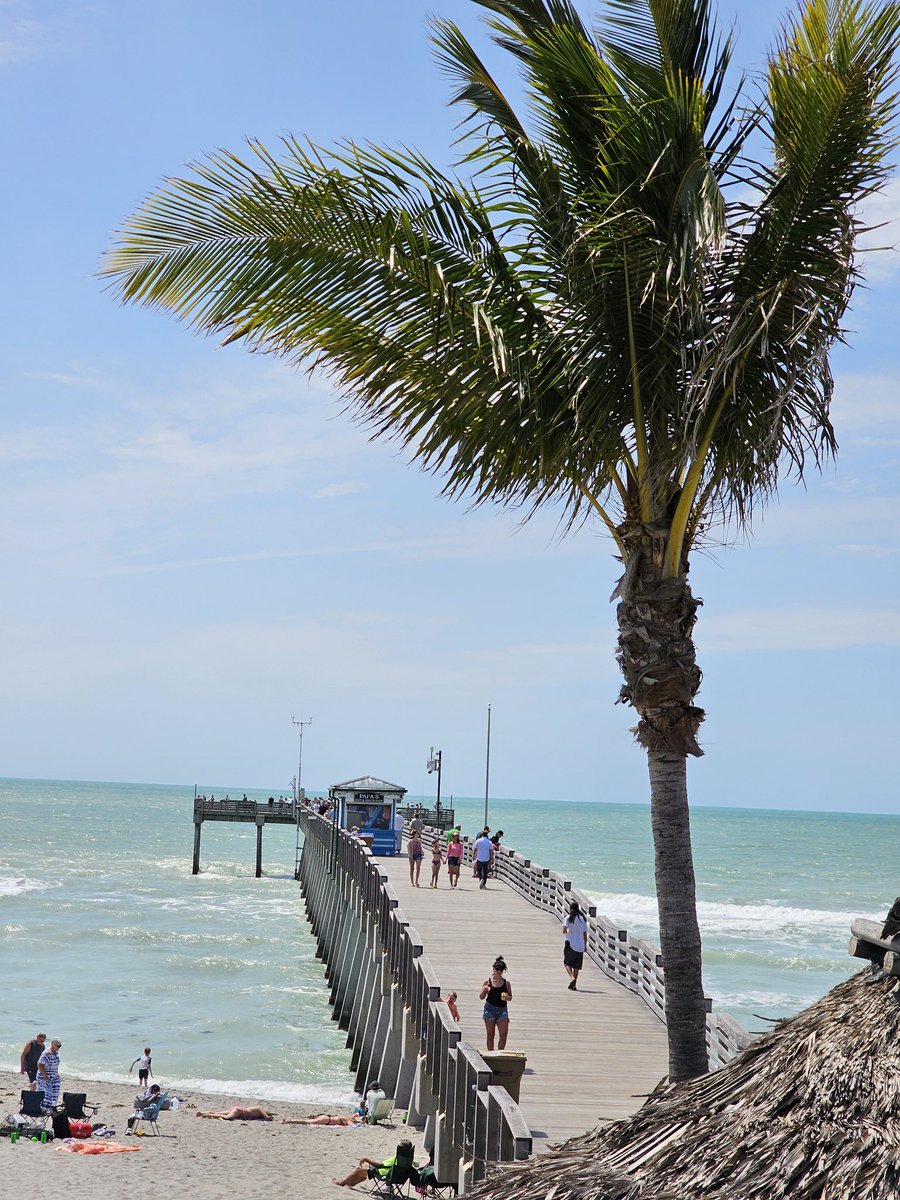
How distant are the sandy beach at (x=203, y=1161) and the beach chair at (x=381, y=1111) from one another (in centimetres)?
22

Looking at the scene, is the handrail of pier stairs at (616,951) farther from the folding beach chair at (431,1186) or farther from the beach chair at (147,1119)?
the beach chair at (147,1119)

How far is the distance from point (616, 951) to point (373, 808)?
20481mm

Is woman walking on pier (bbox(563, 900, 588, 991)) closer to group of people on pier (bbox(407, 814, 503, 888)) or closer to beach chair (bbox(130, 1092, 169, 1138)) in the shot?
beach chair (bbox(130, 1092, 169, 1138))

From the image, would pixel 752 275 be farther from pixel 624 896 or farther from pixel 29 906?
pixel 624 896

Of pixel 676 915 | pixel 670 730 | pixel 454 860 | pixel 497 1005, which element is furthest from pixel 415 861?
A: pixel 670 730

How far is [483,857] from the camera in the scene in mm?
28828

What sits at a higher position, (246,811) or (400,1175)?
(246,811)

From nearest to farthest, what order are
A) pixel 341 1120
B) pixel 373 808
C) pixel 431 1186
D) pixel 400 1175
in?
pixel 431 1186
pixel 400 1175
pixel 341 1120
pixel 373 808

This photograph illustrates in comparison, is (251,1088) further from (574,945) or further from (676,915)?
(676,915)

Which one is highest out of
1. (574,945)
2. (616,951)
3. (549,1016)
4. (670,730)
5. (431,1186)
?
(670,730)

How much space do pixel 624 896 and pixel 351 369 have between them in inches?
2364

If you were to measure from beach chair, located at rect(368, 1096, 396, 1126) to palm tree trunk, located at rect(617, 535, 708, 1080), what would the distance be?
14905 mm

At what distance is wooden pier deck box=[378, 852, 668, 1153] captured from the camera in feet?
38.6

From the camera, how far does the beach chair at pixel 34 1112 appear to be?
19.9 metres
